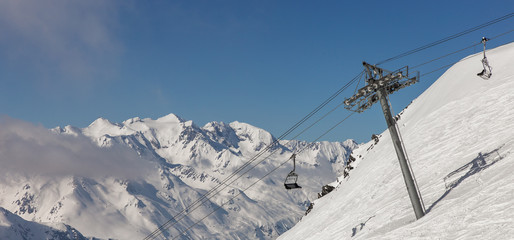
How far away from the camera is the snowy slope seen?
640 inches

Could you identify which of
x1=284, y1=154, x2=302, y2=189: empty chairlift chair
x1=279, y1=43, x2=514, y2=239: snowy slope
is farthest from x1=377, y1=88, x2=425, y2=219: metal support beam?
x1=284, y1=154, x2=302, y2=189: empty chairlift chair

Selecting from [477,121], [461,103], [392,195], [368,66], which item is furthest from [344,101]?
[461,103]

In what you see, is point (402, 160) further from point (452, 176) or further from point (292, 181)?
point (292, 181)

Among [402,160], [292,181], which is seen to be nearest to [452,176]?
[402,160]

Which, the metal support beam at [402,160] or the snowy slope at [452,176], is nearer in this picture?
the snowy slope at [452,176]

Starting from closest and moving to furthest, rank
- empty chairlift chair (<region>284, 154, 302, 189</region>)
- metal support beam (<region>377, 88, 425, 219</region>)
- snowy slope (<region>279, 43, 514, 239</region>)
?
snowy slope (<region>279, 43, 514, 239</region>) → metal support beam (<region>377, 88, 425, 219</region>) → empty chairlift chair (<region>284, 154, 302, 189</region>)

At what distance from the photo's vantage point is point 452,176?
77.7 feet

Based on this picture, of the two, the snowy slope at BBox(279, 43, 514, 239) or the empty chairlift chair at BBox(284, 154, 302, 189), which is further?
the empty chairlift chair at BBox(284, 154, 302, 189)

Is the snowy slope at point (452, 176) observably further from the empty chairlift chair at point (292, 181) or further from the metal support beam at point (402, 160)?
the empty chairlift chair at point (292, 181)

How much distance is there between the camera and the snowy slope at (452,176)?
53.4 feet

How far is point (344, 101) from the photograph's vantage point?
73.0ft

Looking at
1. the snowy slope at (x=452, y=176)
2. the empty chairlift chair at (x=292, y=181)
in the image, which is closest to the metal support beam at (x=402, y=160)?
the snowy slope at (x=452, y=176)

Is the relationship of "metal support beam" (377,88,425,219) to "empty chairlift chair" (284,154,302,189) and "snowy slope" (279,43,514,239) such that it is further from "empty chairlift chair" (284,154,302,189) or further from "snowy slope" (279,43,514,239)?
"empty chairlift chair" (284,154,302,189)

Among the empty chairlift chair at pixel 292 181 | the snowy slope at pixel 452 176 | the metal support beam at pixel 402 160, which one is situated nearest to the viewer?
the snowy slope at pixel 452 176
